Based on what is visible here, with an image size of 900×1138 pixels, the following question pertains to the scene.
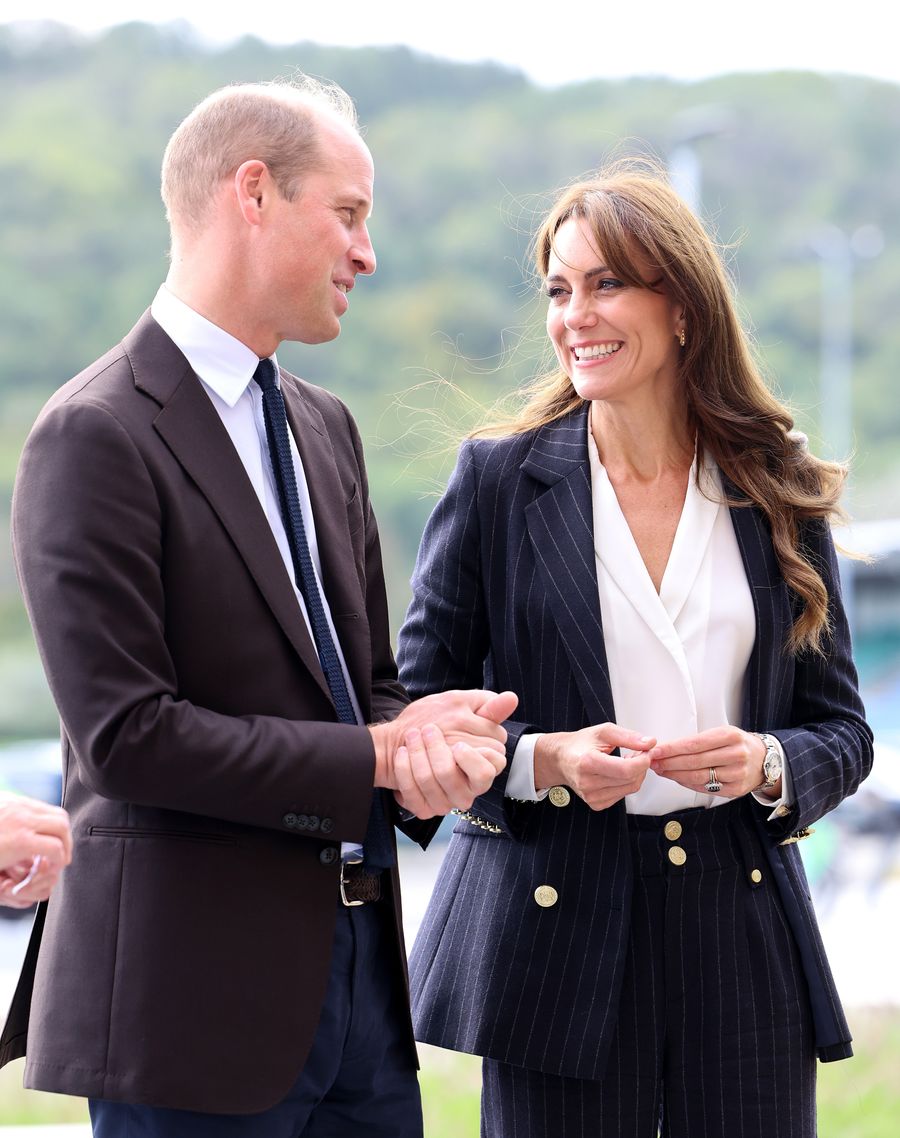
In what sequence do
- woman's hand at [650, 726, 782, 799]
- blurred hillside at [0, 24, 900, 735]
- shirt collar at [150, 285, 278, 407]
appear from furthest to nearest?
blurred hillside at [0, 24, 900, 735], woman's hand at [650, 726, 782, 799], shirt collar at [150, 285, 278, 407]

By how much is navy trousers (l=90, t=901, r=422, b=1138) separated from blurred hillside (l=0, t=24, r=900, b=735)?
21.8 m

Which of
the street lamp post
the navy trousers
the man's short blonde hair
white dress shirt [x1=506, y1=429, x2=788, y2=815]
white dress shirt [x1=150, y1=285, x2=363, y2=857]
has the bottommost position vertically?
the navy trousers

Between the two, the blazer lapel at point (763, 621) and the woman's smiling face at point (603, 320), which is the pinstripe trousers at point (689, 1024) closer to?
the blazer lapel at point (763, 621)

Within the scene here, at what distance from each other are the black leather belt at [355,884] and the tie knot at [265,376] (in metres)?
0.66

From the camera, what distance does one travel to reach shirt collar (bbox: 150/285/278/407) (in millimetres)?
1962

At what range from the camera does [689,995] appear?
222 cm

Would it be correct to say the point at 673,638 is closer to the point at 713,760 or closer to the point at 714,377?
the point at 713,760

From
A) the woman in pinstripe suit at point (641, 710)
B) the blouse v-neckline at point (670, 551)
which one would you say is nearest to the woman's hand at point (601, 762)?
the woman in pinstripe suit at point (641, 710)

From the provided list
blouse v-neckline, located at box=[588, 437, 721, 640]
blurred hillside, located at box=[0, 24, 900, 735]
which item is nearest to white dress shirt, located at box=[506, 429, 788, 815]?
blouse v-neckline, located at box=[588, 437, 721, 640]

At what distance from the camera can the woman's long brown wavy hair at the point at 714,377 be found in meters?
2.37

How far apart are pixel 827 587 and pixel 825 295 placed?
28.1m

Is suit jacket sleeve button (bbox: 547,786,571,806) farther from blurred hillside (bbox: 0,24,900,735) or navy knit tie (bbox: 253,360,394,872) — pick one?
blurred hillside (bbox: 0,24,900,735)

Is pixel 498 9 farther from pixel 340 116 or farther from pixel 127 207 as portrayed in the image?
pixel 340 116

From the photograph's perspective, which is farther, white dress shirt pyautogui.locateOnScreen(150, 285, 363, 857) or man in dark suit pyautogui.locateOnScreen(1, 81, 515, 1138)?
white dress shirt pyautogui.locateOnScreen(150, 285, 363, 857)
